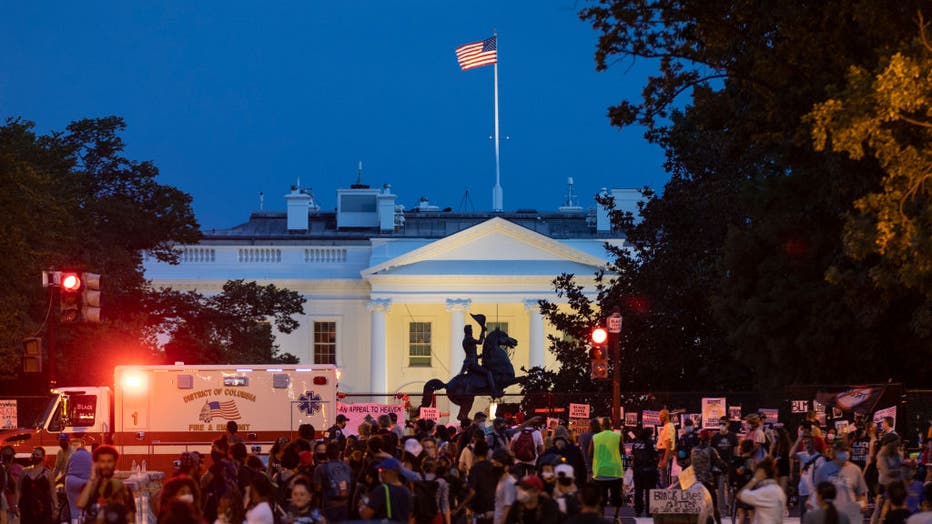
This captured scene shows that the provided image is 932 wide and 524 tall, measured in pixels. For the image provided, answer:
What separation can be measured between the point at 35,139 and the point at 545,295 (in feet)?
107

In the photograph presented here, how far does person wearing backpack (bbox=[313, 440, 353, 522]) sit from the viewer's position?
16016mm

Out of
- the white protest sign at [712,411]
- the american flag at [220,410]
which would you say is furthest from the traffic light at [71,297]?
the white protest sign at [712,411]

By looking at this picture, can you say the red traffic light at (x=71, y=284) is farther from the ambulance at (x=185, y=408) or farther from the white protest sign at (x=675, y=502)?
the ambulance at (x=185, y=408)

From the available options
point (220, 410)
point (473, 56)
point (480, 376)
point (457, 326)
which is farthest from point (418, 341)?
point (220, 410)

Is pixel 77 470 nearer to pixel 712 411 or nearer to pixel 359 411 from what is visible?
pixel 359 411

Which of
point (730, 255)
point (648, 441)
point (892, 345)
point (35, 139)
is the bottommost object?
point (648, 441)

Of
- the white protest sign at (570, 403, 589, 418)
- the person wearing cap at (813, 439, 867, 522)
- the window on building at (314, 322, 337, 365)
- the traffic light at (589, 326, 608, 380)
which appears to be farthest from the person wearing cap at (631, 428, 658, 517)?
the window on building at (314, 322, 337, 365)

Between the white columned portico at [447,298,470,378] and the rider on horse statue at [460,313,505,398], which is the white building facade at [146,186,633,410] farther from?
the rider on horse statue at [460,313,505,398]

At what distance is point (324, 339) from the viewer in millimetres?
80375

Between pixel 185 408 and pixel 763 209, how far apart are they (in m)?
13.9

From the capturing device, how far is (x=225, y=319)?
53.4 meters

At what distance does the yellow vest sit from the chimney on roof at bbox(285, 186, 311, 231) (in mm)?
61601

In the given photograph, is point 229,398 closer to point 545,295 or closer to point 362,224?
point 545,295

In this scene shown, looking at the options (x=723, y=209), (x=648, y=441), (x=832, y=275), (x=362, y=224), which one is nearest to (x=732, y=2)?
(x=832, y=275)
